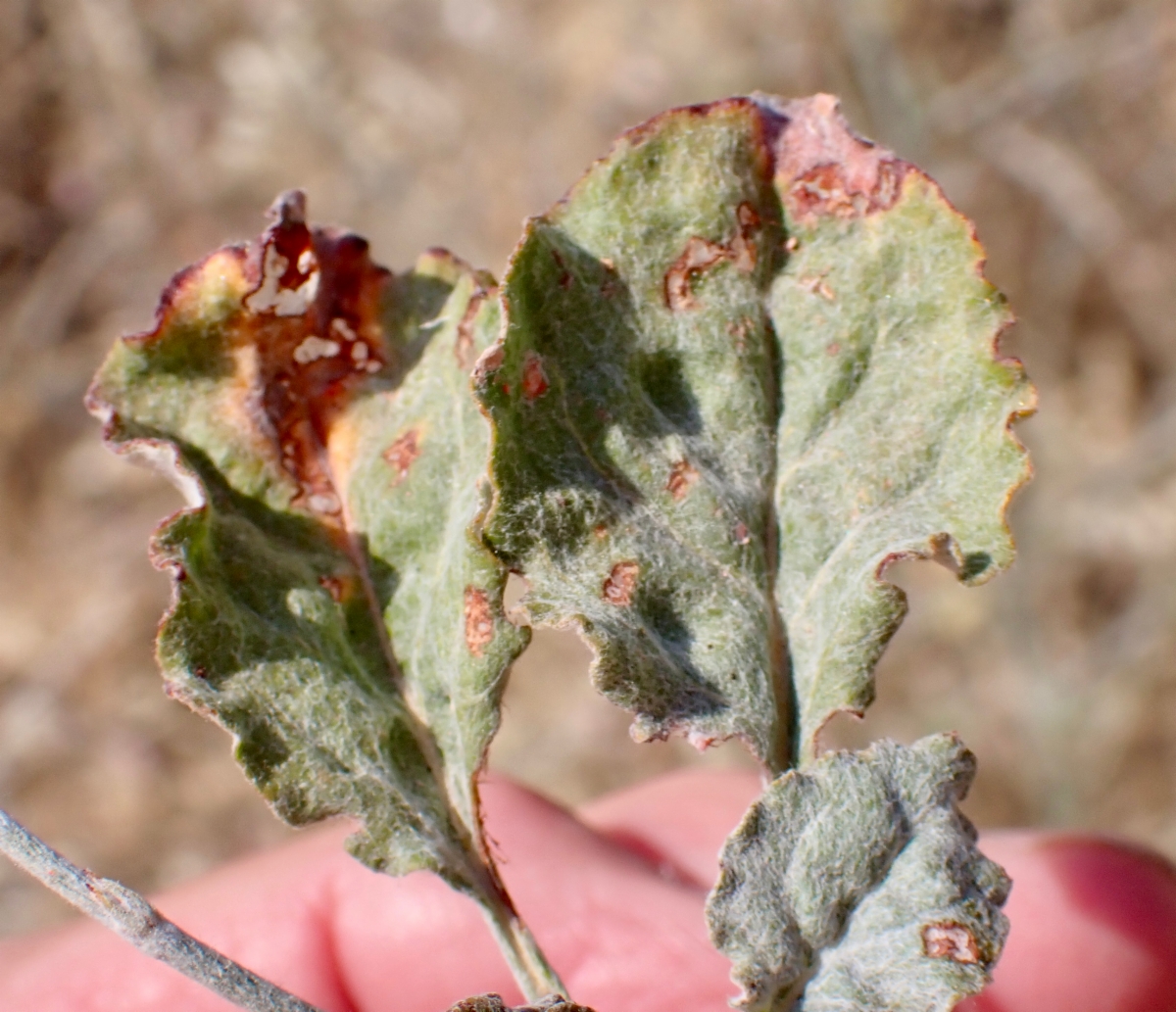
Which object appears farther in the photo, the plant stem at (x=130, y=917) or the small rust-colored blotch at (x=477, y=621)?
the small rust-colored blotch at (x=477, y=621)

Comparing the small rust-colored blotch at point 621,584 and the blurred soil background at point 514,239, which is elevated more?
the blurred soil background at point 514,239

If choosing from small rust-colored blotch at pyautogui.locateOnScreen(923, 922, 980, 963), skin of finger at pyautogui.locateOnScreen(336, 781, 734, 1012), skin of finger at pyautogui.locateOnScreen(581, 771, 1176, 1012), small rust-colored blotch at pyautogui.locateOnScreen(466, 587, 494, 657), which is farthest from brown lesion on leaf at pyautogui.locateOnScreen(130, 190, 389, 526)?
skin of finger at pyautogui.locateOnScreen(581, 771, 1176, 1012)

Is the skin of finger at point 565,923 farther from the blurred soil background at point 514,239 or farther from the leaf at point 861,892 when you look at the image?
the blurred soil background at point 514,239

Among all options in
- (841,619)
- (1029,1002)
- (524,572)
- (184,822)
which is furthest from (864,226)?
(184,822)

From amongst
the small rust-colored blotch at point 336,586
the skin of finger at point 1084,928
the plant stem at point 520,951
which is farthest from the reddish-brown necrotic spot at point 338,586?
the skin of finger at point 1084,928

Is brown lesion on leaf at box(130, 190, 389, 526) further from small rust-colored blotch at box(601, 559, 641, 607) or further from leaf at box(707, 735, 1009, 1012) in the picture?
leaf at box(707, 735, 1009, 1012)

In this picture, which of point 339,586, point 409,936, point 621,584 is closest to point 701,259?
point 621,584
